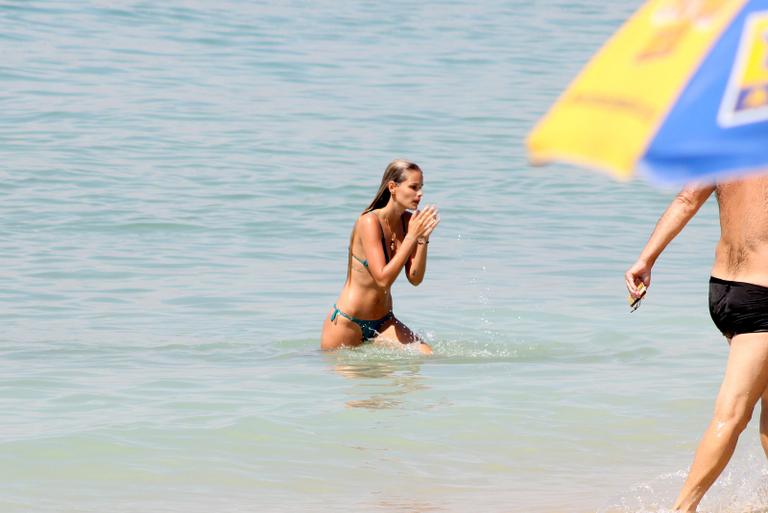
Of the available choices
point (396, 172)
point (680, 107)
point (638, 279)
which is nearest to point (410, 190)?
point (396, 172)

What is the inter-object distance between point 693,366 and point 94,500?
13.3ft

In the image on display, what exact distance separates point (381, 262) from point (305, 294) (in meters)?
2.86

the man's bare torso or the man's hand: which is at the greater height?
the man's bare torso

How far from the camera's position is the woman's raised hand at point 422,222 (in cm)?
768

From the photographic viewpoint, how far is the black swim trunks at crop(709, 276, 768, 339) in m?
4.32

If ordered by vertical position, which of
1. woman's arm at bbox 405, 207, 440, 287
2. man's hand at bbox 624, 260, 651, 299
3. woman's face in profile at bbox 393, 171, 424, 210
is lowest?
woman's arm at bbox 405, 207, 440, 287

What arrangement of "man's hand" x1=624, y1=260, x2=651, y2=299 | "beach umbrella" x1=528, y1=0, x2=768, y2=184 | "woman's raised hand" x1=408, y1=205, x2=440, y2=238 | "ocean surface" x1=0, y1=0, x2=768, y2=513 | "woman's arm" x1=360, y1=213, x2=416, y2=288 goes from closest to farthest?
"beach umbrella" x1=528, y1=0, x2=768, y2=184, "man's hand" x1=624, y1=260, x2=651, y2=299, "ocean surface" x1=0, y1=0, x2=768, y2=513, "woman's raised hand" x1=408, y1=205, x2=440, y2=238, "woman's arm" x1=360, y1=213, x2=416, y2=288

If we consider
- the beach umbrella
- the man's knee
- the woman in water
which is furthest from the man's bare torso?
the woman in water

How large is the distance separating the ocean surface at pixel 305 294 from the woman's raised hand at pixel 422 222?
796mm

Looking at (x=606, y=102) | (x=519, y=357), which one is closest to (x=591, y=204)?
(x=519, y=357)

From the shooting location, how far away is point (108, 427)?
21.2 ft

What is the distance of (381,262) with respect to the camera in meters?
8.02

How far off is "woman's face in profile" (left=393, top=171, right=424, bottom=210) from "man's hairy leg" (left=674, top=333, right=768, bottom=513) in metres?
3.71

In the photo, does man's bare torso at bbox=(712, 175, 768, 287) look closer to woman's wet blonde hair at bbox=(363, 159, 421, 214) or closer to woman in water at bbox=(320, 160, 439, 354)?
woman in water at bbox=(320, 160, 439, 354)
